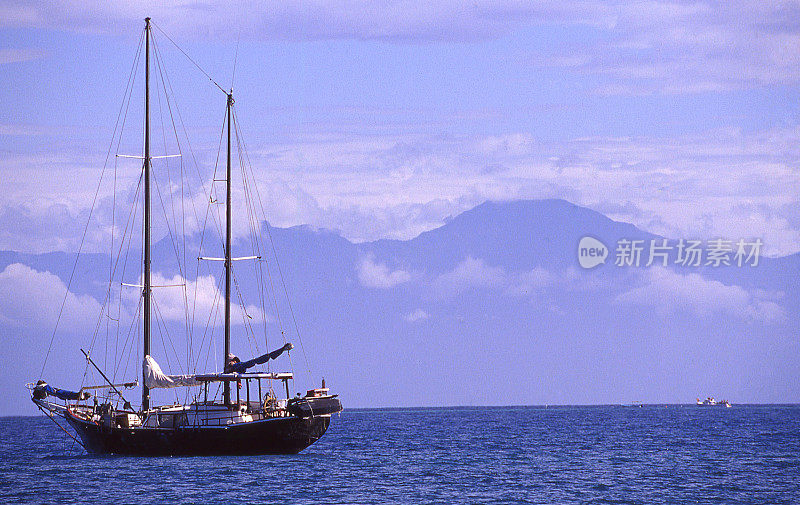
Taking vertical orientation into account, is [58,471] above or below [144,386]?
below

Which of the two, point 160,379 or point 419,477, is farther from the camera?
point 160,379

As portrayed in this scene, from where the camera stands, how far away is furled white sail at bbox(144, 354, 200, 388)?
250 ft

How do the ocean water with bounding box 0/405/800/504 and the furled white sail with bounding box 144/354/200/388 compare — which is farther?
the furled white sail with bounding box 144/354/200/388

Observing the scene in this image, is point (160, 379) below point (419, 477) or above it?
above

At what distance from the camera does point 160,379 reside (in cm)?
7638

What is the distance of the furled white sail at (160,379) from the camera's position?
250 feet

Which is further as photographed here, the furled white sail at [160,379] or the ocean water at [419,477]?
the furled white sail at [160,379]

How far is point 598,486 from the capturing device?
205 feet

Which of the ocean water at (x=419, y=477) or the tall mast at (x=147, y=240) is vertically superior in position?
the tall mast at (x=147, y=240)

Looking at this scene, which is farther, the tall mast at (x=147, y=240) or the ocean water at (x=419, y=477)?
the tall mast at (x=147, y=240)

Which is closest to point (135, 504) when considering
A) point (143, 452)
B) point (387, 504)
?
point (387, 504)

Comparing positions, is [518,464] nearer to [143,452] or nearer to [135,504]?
[143,452]

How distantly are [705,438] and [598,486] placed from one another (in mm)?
62000

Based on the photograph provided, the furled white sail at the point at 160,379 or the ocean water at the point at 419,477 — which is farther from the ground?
the furled white sail at the point at 160,379
